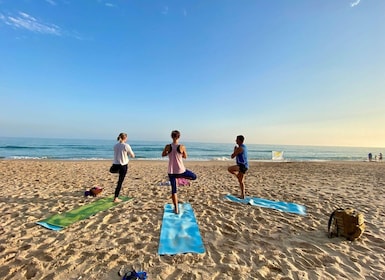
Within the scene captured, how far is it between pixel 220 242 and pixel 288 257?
39.7 inches

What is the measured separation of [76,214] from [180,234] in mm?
2458

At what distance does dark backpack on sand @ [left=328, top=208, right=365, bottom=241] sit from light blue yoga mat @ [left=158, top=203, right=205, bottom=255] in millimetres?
2349

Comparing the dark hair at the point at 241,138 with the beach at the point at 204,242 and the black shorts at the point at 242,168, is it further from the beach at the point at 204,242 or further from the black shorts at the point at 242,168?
the beach at the point at 204,242

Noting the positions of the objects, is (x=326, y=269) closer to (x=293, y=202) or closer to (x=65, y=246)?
(x=293, y=202)

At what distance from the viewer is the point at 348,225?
366 cm

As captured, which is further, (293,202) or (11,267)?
(293,202)

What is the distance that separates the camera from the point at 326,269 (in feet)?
9.27

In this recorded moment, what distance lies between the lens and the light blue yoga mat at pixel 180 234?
3.23 metres

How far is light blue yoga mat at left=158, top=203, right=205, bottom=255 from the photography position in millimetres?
3232

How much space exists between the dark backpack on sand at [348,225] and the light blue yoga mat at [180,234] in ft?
7.71

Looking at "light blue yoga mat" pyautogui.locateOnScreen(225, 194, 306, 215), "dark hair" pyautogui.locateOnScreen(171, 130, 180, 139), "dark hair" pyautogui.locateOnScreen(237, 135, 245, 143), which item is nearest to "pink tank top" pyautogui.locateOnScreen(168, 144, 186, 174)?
"dark hair" pyautogui.locateOnScreen(171, 130, 180, 139)

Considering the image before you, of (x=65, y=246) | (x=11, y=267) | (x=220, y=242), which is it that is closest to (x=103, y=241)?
(x=65, y=246)

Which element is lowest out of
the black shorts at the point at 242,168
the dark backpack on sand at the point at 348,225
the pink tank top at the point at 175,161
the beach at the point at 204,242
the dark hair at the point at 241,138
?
the beach at the point at 204,242

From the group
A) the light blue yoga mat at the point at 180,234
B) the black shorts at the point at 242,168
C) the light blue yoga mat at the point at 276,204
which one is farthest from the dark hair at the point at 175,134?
the light blue yoga mat at the point at 276,204
